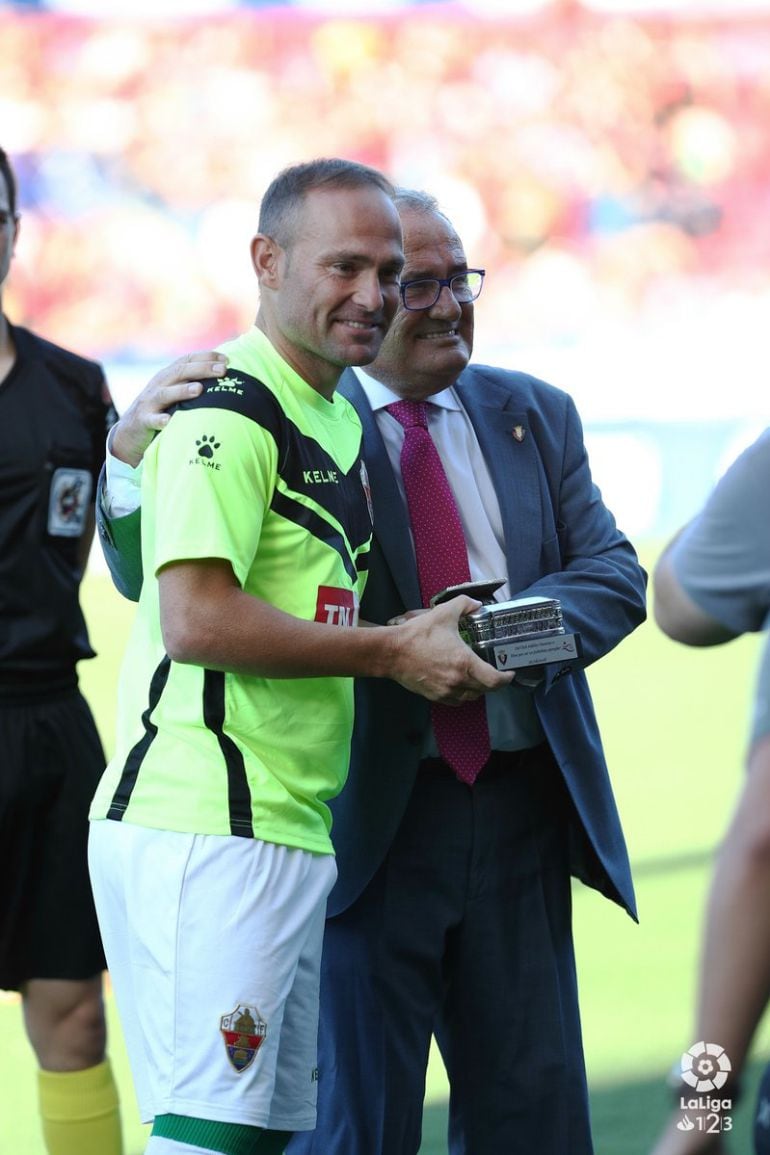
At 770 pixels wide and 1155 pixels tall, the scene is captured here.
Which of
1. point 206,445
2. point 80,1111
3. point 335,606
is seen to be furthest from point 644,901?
point 206,445

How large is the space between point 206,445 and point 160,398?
0.19 meters

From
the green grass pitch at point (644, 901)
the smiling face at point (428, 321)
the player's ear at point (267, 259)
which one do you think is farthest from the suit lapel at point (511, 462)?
the green grass pitch at point (644, 901)

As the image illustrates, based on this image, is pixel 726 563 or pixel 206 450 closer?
pixel 726 563

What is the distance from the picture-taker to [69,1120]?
303cm

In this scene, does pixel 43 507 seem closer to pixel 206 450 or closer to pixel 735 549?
pixel 206 450

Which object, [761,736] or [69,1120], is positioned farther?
[69,1120]

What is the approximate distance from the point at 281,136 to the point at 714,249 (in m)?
4.14

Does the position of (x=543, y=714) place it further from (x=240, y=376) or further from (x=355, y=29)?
(x=355, y=29)

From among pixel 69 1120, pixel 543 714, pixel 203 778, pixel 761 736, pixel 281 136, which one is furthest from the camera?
pixel 281 136

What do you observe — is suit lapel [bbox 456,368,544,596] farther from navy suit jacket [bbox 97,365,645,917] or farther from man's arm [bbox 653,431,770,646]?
man's arm [bbox 653,431,770,646]

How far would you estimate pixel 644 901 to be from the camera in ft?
16.2

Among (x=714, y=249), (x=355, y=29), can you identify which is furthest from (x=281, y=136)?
(x=714, y=249)

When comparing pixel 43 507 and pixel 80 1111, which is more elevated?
pixel 43 507

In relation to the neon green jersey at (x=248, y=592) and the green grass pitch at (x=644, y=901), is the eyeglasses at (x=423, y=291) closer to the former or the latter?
the neon green jersey at (x=248, y=592)
